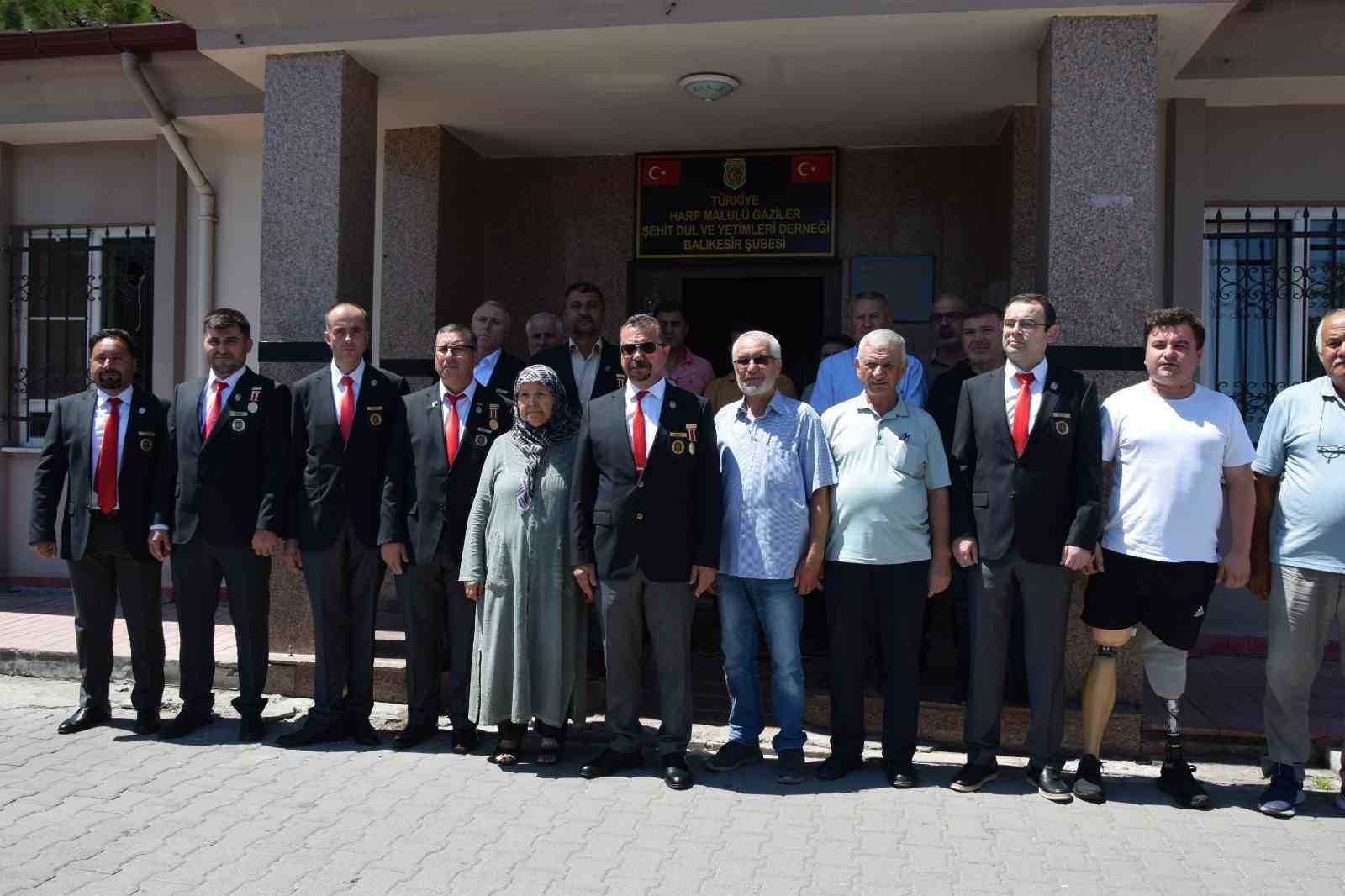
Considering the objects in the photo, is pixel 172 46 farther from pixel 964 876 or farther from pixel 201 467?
pixel 964 876

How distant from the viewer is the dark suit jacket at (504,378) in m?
5.16

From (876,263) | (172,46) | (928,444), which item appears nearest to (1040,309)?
(928,444)

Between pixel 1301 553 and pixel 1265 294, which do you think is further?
pixel 1265 294

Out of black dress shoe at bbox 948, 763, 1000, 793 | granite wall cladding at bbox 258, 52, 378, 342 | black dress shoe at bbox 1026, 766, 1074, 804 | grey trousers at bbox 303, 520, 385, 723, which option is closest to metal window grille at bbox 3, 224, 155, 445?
granite wall cladding at bbox 258, 52, 378, 342

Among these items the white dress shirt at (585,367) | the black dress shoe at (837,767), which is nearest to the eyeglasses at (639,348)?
the white dress shirt at (585,367)

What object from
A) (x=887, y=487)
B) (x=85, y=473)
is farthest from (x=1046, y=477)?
(x=85, y=473)

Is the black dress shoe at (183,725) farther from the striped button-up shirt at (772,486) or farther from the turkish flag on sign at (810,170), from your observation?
the turkish flag on sign at (810,170)

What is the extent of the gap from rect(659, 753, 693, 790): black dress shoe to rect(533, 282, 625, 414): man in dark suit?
6.43 feet

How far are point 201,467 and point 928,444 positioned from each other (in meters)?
3.33

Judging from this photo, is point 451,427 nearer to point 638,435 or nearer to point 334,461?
point 334,461

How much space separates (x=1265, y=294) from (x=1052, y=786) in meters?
4.19

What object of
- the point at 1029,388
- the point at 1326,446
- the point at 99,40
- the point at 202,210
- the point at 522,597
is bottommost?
the point at 522,597

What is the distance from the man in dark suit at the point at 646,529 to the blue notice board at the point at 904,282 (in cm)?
338

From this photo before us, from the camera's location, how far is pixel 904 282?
7.64m
